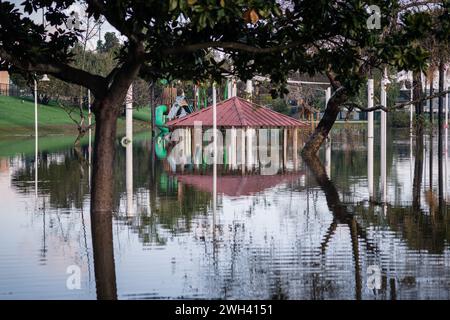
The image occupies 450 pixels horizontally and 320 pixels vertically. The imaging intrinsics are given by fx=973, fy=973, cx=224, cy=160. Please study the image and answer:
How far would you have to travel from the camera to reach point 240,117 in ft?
121

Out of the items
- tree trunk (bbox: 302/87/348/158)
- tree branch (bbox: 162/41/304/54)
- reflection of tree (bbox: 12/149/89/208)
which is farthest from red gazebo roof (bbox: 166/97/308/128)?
tree branch (bbox: 162/41/304/54)

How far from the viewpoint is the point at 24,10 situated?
56.1 feet

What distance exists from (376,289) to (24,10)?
32.1 ft

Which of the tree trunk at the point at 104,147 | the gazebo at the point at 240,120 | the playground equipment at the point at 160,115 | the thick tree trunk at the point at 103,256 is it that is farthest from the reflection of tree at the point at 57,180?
the playground equipment at the point at 160,115

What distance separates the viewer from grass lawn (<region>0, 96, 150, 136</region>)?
6569cm

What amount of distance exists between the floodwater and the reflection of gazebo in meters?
0.05

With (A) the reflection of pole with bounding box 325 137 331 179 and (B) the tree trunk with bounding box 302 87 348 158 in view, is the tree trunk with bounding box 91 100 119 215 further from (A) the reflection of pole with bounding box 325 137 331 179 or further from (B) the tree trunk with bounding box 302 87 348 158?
(B) the tree trunk with bounding box 302 87 348 158

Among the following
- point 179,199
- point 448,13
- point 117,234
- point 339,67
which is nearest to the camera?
point 117,234

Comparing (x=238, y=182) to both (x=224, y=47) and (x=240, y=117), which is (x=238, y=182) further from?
(x=240, y=117)

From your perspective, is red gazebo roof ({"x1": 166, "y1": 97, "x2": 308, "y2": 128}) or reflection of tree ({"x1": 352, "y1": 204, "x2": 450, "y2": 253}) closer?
reflection of tree ({"x1": 352, "y1": 204, "x2": 450, "y2": 253})

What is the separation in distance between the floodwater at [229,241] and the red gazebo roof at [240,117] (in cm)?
1207
